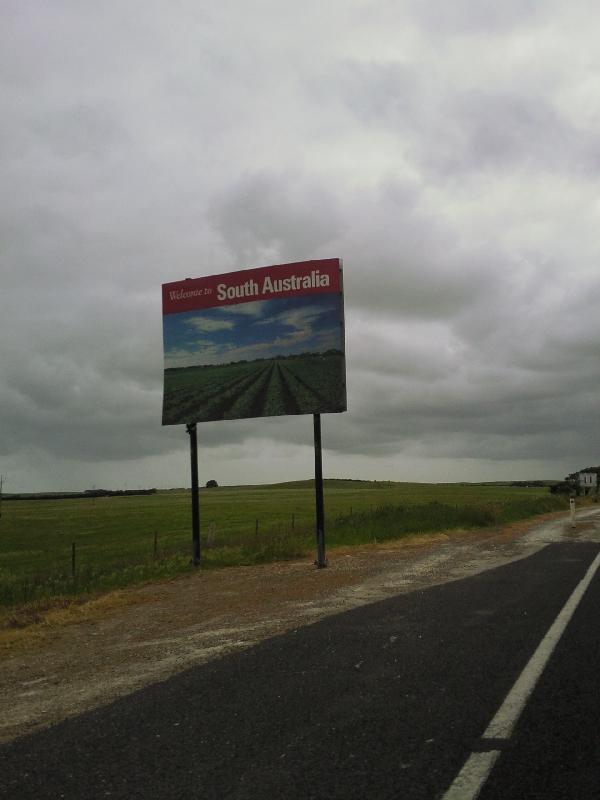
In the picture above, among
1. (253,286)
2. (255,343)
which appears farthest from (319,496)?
(253,286)

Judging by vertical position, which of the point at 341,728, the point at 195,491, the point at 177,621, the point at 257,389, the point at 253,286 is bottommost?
the point at 177,621

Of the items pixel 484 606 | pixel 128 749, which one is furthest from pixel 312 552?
pixel 128 749

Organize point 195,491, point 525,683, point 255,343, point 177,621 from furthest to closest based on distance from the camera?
point 195,491
point 255,343
point 177,621
point 525,683

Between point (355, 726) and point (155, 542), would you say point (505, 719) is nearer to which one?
point (355, 726)

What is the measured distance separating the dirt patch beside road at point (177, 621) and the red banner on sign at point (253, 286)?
25.8 feet

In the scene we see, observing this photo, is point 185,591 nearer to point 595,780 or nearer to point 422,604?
point 422,604

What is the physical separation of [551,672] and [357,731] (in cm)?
242

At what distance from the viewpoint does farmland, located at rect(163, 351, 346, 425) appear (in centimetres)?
1947

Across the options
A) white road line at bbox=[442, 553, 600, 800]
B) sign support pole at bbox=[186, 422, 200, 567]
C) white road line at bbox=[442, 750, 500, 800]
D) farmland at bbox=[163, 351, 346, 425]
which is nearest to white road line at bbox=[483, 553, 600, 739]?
white road line at bbox=[442, 553, 600, 800]

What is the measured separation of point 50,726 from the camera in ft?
19.8

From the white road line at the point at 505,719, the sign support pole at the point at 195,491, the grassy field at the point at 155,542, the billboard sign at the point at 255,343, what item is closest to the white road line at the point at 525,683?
the white road line at the point at 505,719

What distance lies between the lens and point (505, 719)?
5.37 m

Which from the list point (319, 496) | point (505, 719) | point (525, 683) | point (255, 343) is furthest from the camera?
point (255, 343)

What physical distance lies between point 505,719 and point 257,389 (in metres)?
15.9
